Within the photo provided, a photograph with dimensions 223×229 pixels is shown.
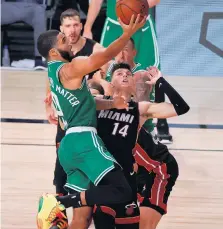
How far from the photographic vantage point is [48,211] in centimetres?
425

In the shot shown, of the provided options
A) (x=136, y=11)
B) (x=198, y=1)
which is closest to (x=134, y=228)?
(x=136, y=11)

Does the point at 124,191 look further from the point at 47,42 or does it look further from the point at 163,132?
the point at 163,132

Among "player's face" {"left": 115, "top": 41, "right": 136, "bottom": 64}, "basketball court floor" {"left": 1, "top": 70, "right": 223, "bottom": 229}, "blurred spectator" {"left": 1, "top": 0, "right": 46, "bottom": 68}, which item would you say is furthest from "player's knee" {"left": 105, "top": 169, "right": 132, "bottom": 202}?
"blurred spectator" {"left": 1, "top": 0, "right": 46, "bottom": 68}

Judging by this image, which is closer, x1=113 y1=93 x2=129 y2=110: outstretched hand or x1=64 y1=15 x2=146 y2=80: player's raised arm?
x1=64 y1=15 x2=146 y2=80: player's raised arm

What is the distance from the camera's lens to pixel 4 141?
7.40m

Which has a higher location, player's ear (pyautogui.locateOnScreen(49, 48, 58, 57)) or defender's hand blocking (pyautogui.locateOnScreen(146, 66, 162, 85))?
player's ear (pyautogui.locateOnScreen(49, 48, 58, 57))

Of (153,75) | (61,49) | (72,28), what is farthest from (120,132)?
(72,28)

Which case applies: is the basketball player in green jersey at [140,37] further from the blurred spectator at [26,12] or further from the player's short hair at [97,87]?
the blurred spectator at [26,12]

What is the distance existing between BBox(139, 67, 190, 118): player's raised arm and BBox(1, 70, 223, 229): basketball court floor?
1.05 metres

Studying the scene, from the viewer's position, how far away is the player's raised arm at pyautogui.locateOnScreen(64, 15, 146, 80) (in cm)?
401

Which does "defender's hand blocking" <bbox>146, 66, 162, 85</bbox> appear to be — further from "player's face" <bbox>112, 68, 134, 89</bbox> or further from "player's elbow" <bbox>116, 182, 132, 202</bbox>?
"player's elbow" <bbox>116, 182, 132, 202</bbox>

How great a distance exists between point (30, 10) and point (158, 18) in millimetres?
1961

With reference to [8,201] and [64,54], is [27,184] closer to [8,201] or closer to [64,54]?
[8,201]

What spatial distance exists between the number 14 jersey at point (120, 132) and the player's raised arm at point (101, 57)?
1.24 feet
